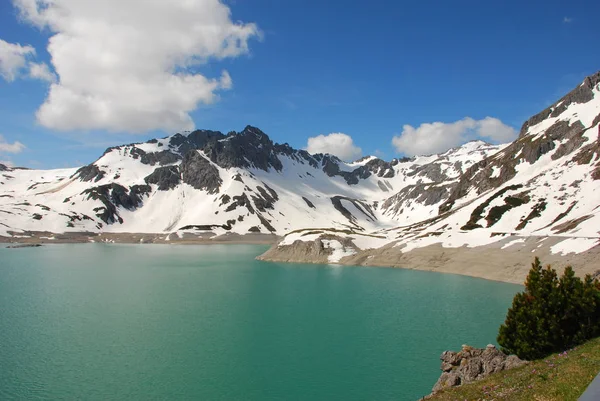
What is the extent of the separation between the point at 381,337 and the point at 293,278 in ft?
183

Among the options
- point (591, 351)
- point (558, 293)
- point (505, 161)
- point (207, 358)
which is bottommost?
Result: point (207, 358)

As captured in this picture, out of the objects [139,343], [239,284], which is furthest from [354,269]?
[139,343]

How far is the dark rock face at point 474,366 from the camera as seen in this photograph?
28.5 meters

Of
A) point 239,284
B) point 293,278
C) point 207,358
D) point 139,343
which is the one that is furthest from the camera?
point 293,278

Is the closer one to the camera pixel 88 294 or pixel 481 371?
pixel 481 371

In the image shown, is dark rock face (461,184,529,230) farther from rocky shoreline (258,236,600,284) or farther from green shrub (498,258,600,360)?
green shrub (498,258,600,360)

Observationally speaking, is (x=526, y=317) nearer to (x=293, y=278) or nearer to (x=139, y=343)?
Answer: (x=139, y=343)

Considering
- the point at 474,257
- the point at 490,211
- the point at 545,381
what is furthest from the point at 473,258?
the point at 545,381

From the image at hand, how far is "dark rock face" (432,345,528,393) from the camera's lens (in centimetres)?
2847

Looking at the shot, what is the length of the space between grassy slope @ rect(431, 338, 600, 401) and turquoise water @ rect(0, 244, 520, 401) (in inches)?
367

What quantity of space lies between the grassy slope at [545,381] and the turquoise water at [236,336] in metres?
9.31

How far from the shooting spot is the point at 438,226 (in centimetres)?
15638

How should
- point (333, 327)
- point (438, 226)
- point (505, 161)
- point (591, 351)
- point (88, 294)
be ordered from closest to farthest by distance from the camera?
point (591, 351), point (333, 327), point (88, 294), point (438, 226), point (505, 161)

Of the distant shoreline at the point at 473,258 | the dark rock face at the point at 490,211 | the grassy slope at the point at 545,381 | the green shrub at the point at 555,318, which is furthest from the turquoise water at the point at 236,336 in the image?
the dark rock face at the point at 490,211
